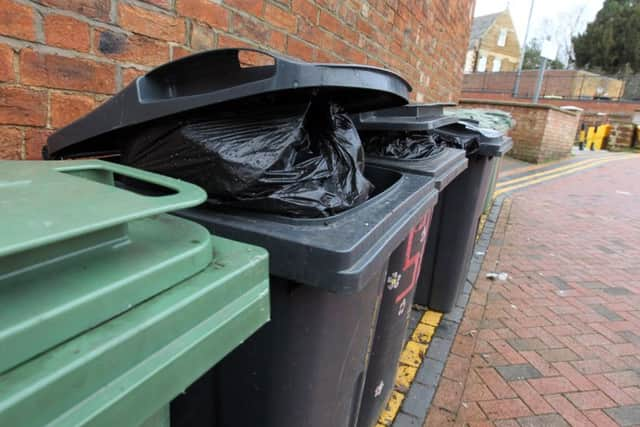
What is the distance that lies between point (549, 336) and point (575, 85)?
32959mm

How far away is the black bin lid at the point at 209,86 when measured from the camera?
96 centimetres

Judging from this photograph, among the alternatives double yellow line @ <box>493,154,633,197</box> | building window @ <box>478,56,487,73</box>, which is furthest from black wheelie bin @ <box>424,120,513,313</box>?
building window @ <box>478,56,487,73</box>

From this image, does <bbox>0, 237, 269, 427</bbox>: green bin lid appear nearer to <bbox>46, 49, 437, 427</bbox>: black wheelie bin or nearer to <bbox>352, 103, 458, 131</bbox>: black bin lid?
<bbox>46, 49, 437, 427</bbox>: black wheelie bin

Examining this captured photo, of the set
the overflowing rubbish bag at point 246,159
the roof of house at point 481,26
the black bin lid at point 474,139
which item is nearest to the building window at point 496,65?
the roof of house at point 481,26

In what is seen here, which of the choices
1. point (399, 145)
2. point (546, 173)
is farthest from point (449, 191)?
point (546, 173)

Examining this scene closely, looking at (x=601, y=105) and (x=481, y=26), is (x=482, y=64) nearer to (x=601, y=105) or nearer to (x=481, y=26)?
(x=481, y=26)

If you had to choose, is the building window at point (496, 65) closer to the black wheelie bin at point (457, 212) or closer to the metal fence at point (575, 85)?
the metal fence at point (575, 85)

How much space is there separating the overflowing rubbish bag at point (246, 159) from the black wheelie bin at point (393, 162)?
70 cm

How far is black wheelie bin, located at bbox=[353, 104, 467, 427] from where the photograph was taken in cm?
176

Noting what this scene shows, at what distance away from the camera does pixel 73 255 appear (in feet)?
2.10

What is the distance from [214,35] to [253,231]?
4.60 ft

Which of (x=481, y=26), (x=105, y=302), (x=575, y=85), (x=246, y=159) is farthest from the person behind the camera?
(x=481, y=26)

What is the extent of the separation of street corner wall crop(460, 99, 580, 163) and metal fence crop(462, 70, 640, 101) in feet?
72.1

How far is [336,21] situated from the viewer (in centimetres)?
291
